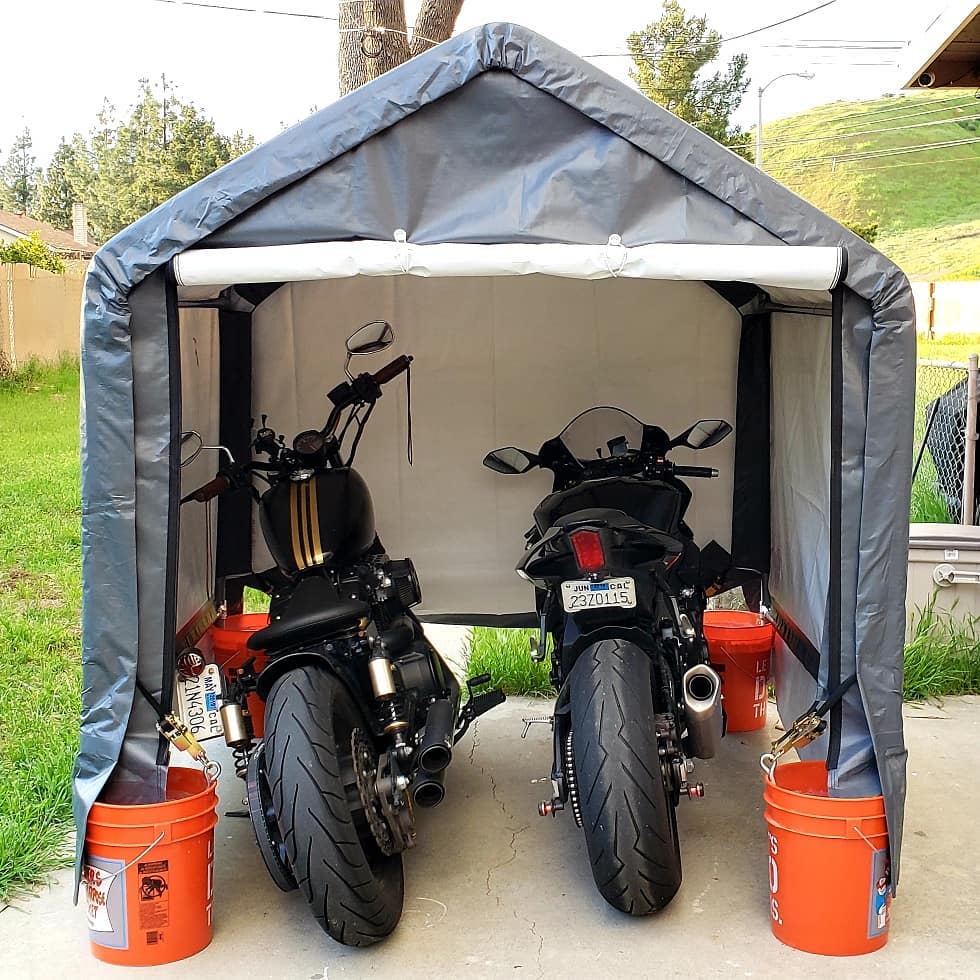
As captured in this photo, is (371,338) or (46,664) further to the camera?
(46,664)

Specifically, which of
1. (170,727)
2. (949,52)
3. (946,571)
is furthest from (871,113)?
(170,727)

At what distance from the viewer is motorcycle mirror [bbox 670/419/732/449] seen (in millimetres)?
4051

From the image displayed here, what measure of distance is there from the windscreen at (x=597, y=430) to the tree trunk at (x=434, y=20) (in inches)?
170

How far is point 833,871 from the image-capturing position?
297 cm

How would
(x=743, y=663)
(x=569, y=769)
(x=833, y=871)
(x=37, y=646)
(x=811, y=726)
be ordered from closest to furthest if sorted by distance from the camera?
(x=833, y=871) → (x=811, y=726) → (x=569, y=769) → (x=743, y=663) → (x=37, y=646)

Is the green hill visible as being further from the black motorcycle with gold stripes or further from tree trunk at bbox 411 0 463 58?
the black motorcycle with gold stripes

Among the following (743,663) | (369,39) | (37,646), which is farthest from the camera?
(369,39)

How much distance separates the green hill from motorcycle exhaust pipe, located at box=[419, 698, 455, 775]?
95.9 ft

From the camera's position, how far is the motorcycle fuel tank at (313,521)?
11.8 feet

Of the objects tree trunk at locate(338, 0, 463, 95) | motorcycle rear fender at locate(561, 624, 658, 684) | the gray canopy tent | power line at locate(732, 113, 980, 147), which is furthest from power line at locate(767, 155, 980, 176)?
the gray canopy tent

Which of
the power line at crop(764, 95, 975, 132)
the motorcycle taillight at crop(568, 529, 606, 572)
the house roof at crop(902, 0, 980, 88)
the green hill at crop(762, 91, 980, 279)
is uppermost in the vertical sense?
the power line at crop(764, 95, 975, 132)

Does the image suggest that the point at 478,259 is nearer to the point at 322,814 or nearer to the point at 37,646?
the point at 322,814

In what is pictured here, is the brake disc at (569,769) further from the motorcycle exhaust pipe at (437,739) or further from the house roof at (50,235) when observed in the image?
the house roof at (50,235)

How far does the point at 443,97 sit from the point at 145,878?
2.15m
